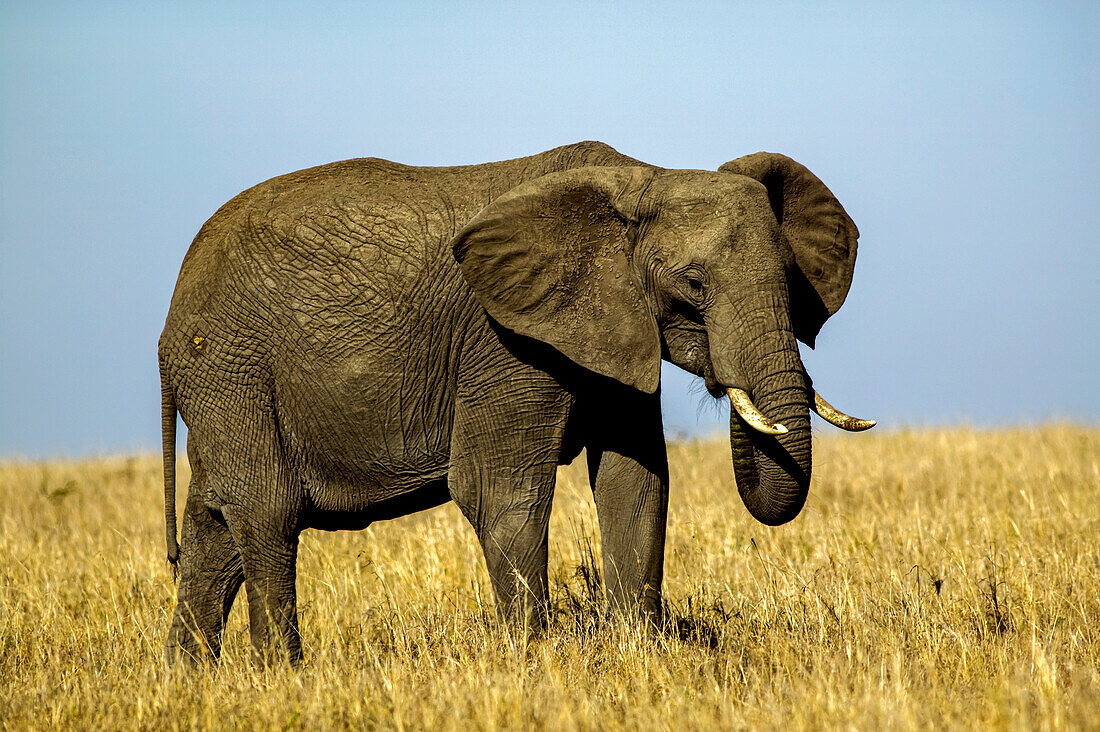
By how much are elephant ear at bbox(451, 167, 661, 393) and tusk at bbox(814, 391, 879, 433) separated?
35.3 inches

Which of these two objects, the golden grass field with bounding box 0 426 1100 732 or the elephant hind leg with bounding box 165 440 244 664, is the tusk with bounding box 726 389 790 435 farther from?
the elephant hind leg with bounding box 165 440 244 664

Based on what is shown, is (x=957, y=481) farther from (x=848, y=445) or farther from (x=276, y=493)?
(x=276, y=493)

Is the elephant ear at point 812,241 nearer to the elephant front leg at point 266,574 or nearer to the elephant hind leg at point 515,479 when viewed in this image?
the elephant hind leg at point 515,479

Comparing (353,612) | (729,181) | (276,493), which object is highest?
(729,181)

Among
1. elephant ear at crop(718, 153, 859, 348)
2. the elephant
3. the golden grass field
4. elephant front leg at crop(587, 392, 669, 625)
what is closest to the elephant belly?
the elephant

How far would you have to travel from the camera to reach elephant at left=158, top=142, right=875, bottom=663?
5965mm

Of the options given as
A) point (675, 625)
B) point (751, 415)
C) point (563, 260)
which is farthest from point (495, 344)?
point (675, 625)

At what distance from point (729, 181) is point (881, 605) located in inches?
106

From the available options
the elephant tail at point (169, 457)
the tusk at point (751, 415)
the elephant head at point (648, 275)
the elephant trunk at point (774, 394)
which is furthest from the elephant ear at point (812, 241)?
the elephant tail at point (169, 457)

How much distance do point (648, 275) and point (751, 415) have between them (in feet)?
3.19

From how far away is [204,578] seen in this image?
7379mm

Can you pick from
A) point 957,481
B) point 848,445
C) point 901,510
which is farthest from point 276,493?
point 848,445

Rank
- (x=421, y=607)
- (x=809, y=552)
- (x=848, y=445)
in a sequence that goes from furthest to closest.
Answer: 1. (x=848, y=445)
2. (x=809, y=552)
3. (x=421, y=607)

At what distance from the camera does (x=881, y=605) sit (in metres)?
6.96
